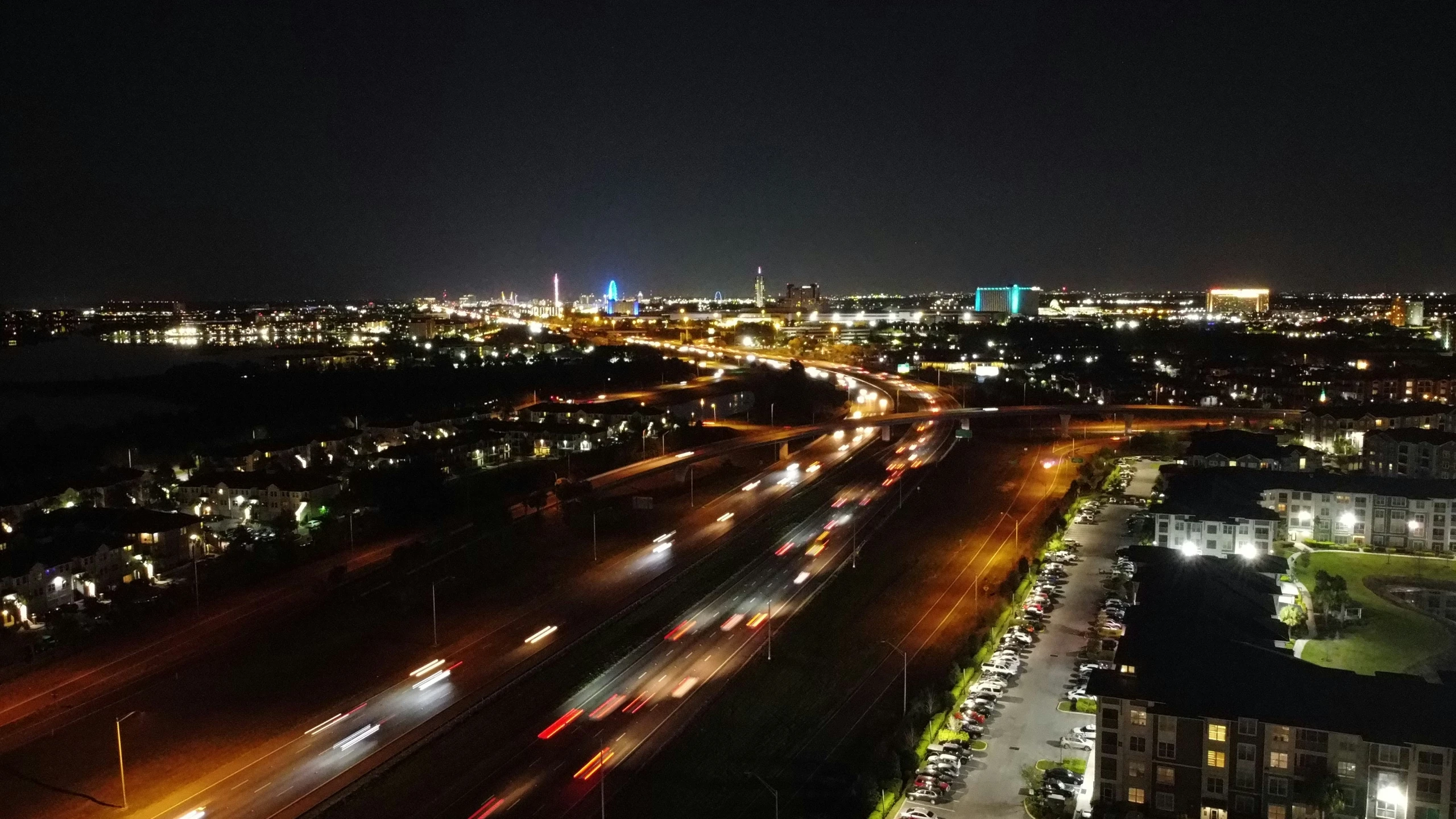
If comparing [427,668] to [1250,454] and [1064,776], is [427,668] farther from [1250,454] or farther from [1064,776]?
[1250,454]

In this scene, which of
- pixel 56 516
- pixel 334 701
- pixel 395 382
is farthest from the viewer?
pixel 395 382

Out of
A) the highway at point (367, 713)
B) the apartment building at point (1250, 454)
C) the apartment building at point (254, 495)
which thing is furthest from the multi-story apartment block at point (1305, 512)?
the apartment building at point (254, 495)

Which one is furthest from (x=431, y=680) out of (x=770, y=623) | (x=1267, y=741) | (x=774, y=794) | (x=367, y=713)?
(x=1267, y=741)

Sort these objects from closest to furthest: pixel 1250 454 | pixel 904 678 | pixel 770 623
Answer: pixel 904 678
pixel 770 623
pixel 1250 454

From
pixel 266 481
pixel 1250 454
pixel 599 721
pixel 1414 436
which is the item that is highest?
pixel 1414 436

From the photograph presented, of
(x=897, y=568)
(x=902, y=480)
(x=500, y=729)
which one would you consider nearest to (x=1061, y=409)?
(x=902, y=480)

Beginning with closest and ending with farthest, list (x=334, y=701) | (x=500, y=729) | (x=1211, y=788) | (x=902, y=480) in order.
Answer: (x=1211, y=788) < (x=500, y=729) < (x=334, y=701) < (x=902, y=480)

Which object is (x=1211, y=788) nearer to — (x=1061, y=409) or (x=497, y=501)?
(x=497, y=501)

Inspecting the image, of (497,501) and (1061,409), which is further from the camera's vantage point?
(1061,409)

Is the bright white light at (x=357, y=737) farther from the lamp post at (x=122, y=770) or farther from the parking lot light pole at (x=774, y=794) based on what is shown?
the parking lot light pole at (x=774, y=794)
